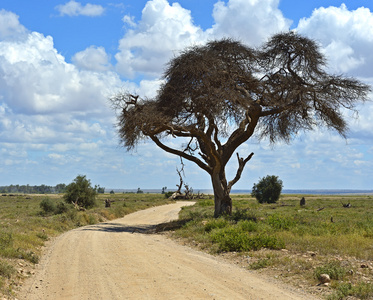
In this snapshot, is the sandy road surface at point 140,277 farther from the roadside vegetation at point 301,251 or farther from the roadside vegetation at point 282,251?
the roadside vegetation at point 301,251

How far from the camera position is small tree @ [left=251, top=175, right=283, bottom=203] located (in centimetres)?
6222

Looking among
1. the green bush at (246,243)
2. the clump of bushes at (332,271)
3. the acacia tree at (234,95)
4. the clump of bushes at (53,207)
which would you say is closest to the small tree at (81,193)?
the clump of bushes at (53,207)

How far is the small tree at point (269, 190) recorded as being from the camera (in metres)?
62.2

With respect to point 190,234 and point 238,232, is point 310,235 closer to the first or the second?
point 238,232

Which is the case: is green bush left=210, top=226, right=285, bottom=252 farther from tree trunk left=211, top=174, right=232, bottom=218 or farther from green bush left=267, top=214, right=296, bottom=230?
tree trunk left=211, top=174, right=232, bottom=218

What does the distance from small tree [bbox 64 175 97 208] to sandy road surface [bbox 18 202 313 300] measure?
28.1 m

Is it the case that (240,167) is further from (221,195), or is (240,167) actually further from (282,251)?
(282,251)

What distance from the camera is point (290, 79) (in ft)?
81.9

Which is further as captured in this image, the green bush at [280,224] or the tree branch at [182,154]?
the tree branch at [182,154]

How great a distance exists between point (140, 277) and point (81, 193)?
34.6m

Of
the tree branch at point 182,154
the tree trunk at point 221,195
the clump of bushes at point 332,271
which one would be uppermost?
the tree branch at point 182,154

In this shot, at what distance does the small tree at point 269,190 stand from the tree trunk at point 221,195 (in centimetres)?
3766

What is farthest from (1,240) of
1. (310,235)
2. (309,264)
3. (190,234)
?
(310,235)

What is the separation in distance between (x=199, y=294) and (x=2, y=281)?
15.7 feet
